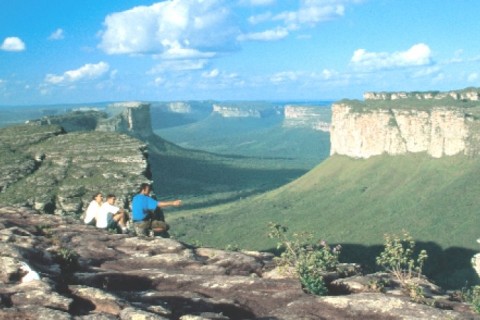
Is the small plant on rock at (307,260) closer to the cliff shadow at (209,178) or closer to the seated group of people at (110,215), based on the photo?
the seated group of people at (110,215)

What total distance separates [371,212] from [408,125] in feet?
75.9

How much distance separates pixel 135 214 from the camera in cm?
2112

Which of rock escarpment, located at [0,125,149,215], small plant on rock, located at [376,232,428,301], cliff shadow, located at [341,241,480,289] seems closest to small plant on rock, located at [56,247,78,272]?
small plant on rock, located at [376,232,428,301]

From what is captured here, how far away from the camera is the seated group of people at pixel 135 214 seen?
21109 millimetres

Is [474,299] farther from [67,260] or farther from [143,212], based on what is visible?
[143,212]

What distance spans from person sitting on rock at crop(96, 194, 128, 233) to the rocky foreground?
331 centimetres

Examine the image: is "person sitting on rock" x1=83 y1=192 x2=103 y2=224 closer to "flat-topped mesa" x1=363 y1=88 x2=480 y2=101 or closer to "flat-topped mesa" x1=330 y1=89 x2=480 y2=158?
"flat-topped mesa" x1=330 y1=89 x2=480 y2=158

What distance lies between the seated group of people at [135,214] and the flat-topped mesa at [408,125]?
308 ft

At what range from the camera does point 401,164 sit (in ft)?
403

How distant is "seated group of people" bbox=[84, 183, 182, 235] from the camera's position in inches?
831

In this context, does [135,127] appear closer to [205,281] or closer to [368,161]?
[368,161]

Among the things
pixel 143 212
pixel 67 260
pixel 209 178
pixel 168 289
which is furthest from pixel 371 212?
pixel 168 289

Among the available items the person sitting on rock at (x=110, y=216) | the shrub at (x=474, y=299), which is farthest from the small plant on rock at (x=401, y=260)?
the person sitting on rock at (x=110, y=216)

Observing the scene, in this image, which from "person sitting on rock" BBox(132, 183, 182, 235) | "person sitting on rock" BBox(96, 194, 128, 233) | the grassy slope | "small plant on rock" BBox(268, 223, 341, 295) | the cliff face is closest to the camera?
"small plant on rock" BBox(268, 223, 341, 295)
